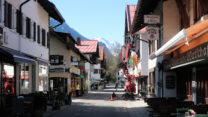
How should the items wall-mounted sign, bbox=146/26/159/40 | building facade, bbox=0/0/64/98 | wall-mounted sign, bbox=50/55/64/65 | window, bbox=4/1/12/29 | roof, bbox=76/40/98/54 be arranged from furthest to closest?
roof, bbox=76/40/98/54
wall-mounted sign, bbox=50/55/64/65
wall-mounted sign, bbox=146/26/159/40
window, bbox=4/1/12/29
building facade, bbox=0/0/64/98

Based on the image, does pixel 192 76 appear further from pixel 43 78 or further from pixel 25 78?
pixel 43 78

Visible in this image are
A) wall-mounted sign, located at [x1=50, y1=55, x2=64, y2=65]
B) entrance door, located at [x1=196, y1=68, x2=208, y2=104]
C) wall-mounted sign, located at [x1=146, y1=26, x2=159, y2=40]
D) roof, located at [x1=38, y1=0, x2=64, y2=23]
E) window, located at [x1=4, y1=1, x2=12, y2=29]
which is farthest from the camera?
wall-mounted sign, located at [x1=50, y1=55, x2=64, y2=65]

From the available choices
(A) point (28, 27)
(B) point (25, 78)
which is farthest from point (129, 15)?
(B) point (25, 78)

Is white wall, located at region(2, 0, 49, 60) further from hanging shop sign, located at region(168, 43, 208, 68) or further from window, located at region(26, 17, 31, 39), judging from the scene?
hanging shop sign, located at region(168, 43, 208, 68)

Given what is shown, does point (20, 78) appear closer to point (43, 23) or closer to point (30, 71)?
point (30, 71)

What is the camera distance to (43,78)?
28.9m

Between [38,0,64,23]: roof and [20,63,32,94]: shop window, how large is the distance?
183 inches

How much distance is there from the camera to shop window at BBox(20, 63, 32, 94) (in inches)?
878

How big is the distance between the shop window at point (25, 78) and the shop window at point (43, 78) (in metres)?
2.64

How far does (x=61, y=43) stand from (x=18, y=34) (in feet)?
72.6

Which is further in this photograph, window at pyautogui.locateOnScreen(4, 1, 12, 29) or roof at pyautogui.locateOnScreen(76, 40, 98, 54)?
roof at pyautogui.locateOnScreen(76, 40, 98, 54)

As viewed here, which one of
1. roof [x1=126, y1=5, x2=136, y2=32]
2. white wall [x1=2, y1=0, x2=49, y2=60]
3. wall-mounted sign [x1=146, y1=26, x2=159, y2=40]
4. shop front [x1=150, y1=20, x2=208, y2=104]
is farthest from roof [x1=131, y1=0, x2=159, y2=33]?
roof [x1=126, y1=5, x2=136, y2=32]

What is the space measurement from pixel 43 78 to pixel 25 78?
553cm

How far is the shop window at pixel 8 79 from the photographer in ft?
58.7
